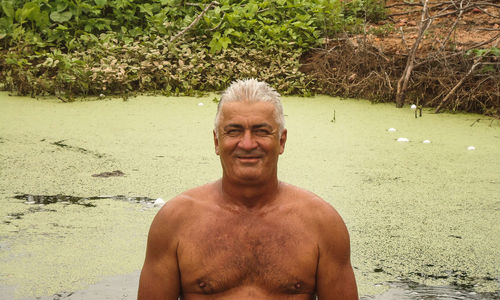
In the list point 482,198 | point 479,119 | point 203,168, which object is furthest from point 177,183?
point 479,119

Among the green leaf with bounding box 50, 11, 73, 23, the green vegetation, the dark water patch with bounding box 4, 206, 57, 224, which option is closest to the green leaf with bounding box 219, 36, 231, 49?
the green vegetation

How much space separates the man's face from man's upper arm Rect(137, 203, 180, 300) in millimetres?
212

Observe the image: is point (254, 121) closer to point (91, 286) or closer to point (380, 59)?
point (91, 286)

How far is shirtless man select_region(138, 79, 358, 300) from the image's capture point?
2057mm

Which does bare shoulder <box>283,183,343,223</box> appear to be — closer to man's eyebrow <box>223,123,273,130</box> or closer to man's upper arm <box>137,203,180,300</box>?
man's eyebrow <box>223,123,273,130</box>

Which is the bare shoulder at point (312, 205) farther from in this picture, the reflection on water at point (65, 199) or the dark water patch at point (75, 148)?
the dark water patch at point (75, 148)

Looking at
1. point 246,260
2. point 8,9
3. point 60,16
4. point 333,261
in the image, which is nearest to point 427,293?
point 333,261

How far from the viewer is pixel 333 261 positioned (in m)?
2.08

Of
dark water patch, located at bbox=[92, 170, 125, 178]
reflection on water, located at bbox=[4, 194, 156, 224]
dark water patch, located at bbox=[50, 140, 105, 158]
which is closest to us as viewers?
reflection on water, located at bbox=[4, 194, 156, 224]

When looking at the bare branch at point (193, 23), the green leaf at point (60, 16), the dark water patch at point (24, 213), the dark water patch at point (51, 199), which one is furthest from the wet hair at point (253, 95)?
the green leaf at point (60, 16)

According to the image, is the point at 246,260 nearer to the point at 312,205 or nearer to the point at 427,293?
the point at 312,205

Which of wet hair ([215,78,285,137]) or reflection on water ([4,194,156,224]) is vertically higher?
wet hair ([215,78,285,137])

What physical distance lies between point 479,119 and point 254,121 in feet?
14.4

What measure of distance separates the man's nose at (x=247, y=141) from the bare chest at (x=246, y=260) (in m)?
0.26
